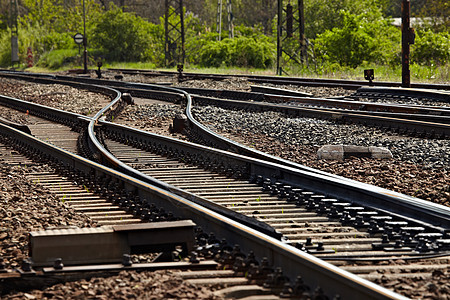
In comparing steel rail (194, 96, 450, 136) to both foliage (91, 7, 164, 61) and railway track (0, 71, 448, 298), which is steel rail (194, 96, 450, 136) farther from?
foliage (91, 7, 164, 61)

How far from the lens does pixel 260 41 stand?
141ft

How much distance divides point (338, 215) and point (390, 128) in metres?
6.27

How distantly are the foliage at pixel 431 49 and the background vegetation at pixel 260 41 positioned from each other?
0.12ft

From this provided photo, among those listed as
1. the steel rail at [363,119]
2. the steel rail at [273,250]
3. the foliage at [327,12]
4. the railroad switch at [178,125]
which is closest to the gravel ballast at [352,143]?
the steel rail at [363,119]

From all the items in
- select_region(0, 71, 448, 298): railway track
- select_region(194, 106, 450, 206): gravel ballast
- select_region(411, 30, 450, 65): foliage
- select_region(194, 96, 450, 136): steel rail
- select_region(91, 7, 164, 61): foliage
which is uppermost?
select_region(91, 7, 164, 61): foliage

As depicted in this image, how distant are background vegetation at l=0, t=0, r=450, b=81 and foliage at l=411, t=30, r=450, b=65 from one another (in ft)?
0.12

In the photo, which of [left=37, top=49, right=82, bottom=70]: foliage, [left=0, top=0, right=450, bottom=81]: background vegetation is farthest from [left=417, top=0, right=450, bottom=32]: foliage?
[left=37, top=49, right=82, bottom=70]: foliage

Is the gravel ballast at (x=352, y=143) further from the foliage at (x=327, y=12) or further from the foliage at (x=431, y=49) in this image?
the foliage at (x=327, y=12)

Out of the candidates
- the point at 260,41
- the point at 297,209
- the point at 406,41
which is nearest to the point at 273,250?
the point at 297,209

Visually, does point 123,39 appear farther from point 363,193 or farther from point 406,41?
point 363,193

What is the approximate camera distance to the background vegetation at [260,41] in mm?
29516

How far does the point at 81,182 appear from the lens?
25.5 feet

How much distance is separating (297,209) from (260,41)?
37.4 m

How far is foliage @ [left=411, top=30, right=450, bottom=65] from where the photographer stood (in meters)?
26.9
